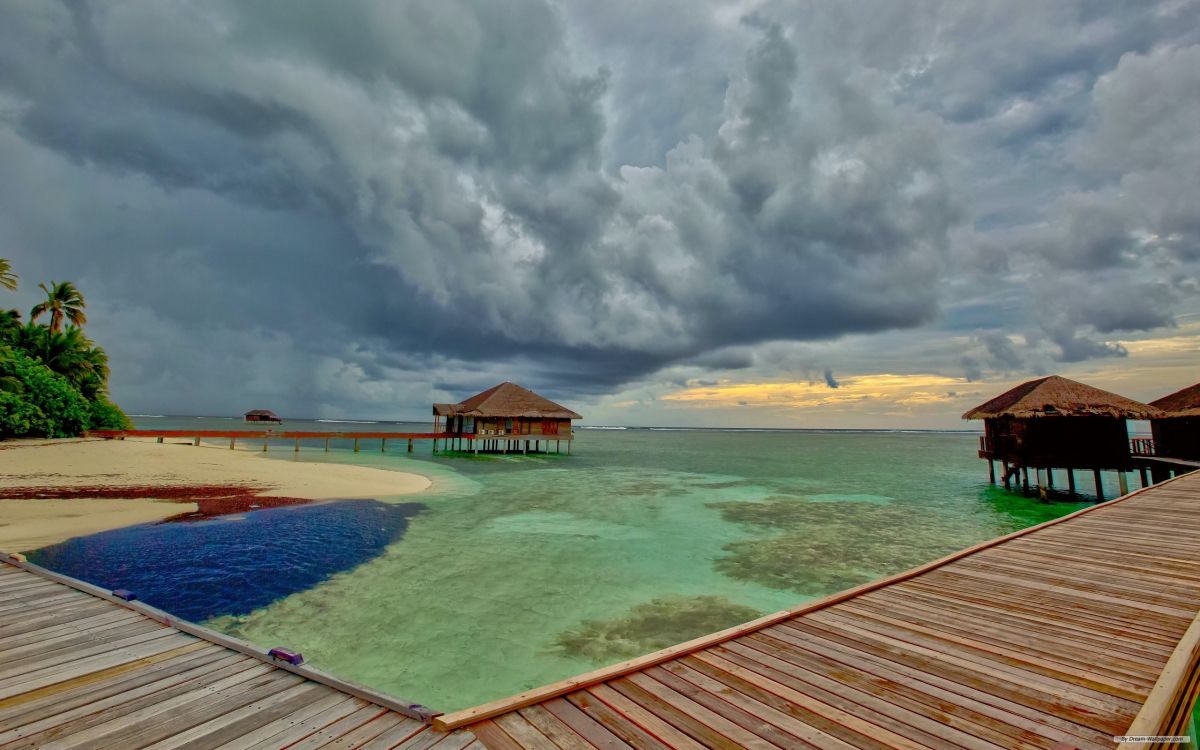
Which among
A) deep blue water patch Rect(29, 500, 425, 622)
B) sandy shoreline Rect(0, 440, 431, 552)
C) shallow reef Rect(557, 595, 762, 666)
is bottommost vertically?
shallow reef Rect(557, 595, 762, 666)

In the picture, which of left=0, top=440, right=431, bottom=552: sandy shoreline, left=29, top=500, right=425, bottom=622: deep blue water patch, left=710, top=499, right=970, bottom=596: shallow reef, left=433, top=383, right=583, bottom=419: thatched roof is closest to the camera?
left=29, top=500, right=425, bottom=622: deep blue water patch

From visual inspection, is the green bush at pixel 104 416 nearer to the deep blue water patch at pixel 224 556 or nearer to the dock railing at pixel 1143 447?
the deep blue water patch at pixel 224 556

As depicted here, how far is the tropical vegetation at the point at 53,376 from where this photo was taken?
26.4 meters

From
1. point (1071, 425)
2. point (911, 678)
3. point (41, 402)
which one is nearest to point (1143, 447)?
point (1071, 425)

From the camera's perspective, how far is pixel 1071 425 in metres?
21.6

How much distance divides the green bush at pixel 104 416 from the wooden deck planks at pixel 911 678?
1827 inches

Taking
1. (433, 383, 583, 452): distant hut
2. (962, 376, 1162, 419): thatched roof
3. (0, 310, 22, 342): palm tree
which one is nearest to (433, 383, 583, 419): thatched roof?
(433, 383, 583, 452): distant hut

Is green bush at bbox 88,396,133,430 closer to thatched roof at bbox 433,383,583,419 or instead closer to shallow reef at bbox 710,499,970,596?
thatched roof at bbox 433,383,583,419

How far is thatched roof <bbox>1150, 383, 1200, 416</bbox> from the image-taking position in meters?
20.2

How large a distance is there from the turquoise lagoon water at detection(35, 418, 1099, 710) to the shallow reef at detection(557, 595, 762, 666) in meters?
0.04

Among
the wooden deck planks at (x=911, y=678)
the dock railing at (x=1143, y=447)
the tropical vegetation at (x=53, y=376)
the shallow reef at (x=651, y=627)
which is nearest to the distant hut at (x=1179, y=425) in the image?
the dock railing at (x=1143, y=447)

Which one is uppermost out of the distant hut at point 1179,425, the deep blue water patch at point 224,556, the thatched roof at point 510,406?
the thatched roof at point 510,406

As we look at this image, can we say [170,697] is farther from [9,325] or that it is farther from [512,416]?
[9,325]

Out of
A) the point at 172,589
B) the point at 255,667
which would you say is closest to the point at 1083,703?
the point at 255,667
